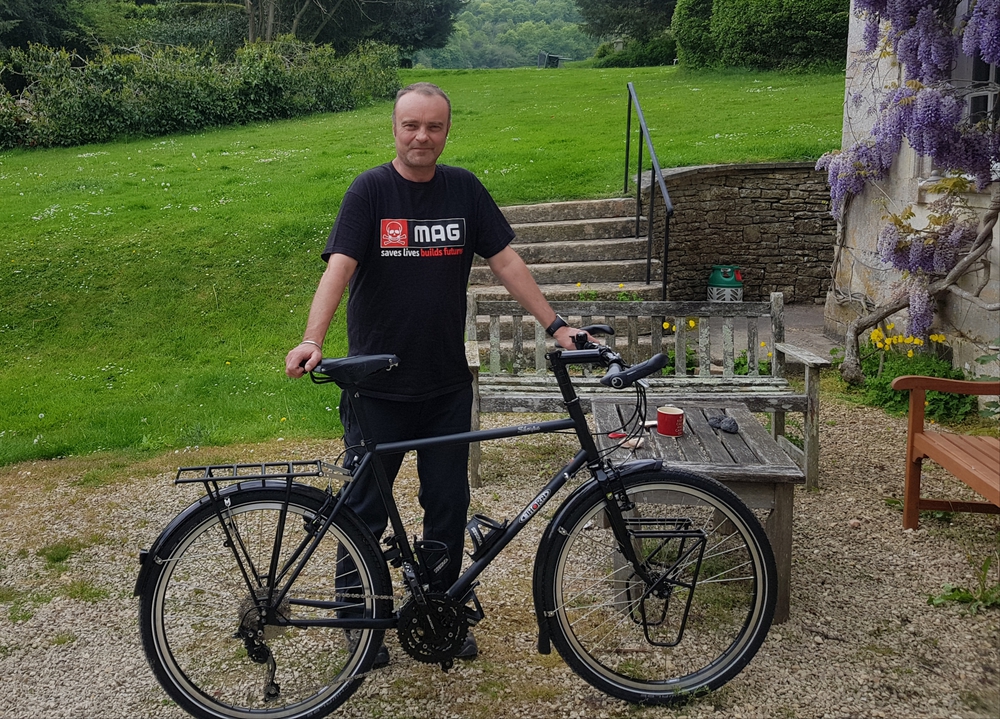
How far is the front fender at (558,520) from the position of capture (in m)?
2.98

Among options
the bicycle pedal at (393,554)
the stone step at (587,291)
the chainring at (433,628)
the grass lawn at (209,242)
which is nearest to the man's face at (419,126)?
Answer: the bicycle pedal at (393,554)

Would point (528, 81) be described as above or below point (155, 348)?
above

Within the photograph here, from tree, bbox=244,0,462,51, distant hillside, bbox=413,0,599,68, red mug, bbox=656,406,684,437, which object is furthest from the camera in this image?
distant hillside, bbox=413,0,599,68

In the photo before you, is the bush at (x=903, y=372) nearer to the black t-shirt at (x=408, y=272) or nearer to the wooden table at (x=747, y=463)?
the wooden table at (x=747, y=463)

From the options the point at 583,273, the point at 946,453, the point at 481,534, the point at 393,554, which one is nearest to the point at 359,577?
the point at 393,554

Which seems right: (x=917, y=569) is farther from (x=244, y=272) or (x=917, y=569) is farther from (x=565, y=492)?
(x=244, y=272)

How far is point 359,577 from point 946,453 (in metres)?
2.67

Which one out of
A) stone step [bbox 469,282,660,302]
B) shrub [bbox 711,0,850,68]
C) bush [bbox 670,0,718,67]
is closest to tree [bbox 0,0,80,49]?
bush [bbox 670,0,718,67]

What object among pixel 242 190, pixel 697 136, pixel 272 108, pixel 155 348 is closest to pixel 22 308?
pixel 155 348

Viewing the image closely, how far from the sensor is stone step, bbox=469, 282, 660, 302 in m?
8.23

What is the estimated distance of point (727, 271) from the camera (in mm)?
10078

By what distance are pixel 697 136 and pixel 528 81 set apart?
13742 millimetres

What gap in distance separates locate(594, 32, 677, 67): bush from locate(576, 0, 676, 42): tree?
40cm

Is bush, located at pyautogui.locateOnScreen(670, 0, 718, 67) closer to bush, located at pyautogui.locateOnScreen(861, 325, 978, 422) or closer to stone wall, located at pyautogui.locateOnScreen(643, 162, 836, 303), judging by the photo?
stone wall, located at pyautogui.locateOnScreen(643, 162, 836, 303)
